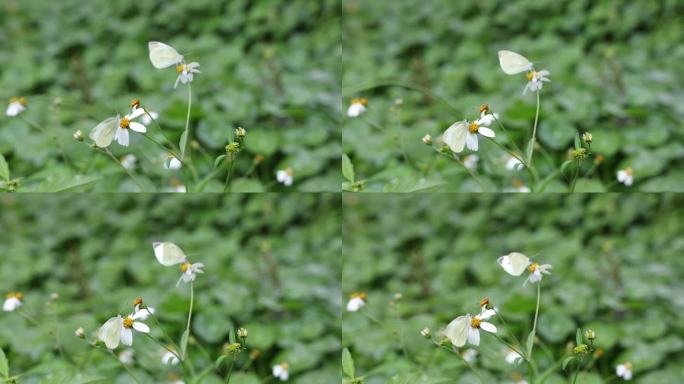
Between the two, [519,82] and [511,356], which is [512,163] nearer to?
[519,82]

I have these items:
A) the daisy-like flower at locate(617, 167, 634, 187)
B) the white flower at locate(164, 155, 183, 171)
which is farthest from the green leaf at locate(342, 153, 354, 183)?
the daisy-like flower at locate(617, 167, 634, 187)

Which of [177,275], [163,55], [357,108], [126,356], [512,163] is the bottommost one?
[177,275]

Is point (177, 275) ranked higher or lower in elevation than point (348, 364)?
lower

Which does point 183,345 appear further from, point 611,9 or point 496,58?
point 611,9

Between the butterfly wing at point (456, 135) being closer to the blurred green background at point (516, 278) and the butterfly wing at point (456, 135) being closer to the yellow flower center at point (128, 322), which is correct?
the blurred green background at point (516, 278)

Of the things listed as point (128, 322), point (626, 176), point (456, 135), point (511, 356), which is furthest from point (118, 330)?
point (626, 176)

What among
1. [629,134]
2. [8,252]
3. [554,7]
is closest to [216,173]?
[8,252]
